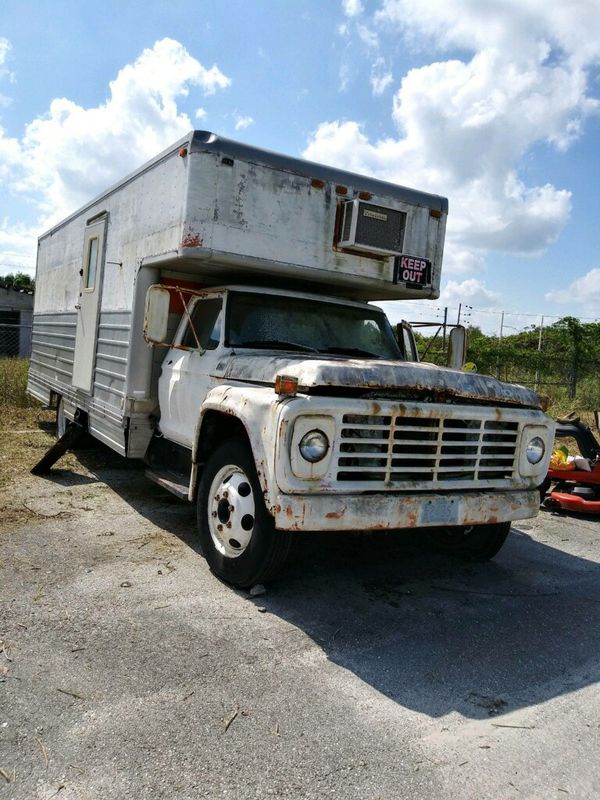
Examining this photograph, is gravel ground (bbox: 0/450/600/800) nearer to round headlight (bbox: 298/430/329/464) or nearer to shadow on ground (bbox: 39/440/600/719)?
shadow on ground (bbox: 39/440/600/719)

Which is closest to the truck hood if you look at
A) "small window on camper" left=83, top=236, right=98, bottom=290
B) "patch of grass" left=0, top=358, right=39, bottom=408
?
"small window on camper" left=83, top=236, right=98, bottom=290

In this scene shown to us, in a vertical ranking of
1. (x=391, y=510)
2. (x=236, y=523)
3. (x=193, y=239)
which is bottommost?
(x=236, y=523)

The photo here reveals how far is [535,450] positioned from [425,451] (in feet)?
3.20

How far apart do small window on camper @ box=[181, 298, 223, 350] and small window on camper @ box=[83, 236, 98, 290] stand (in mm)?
2369

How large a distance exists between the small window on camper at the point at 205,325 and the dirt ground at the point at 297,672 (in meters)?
1.66

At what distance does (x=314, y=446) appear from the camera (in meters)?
3.76

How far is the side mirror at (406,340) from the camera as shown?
640 cm

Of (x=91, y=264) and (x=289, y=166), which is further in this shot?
(x=91, y=264)

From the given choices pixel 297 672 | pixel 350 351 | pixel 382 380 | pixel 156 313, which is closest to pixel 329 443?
pixel 382 380

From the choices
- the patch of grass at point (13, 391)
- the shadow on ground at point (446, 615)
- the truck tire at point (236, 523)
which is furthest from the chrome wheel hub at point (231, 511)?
the patch of grass at point (13, 391)

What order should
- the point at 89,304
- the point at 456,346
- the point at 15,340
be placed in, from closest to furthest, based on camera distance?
the point at 456,346
the point at 89,304
the point at 15,340

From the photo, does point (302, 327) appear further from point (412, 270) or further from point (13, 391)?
point (13, 391)

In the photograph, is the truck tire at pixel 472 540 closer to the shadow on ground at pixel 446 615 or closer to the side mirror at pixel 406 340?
the shadow on ground at pixel 446 615

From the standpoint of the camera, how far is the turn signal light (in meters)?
3.81
